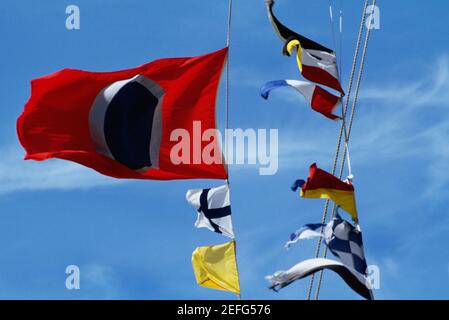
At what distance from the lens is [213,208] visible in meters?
32.8

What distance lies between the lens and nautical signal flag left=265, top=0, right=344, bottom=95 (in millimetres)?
32312

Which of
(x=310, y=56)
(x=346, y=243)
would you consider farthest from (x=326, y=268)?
(x=310, y=56)

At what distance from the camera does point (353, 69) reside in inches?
1190

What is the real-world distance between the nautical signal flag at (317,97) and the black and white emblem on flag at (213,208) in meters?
3.23

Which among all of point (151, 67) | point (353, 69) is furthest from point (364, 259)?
point (151, 67)

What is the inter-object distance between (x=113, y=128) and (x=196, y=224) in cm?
365

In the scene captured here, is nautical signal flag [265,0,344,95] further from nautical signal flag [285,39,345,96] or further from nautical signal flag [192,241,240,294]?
nautical signal flag [192,241,240,294]

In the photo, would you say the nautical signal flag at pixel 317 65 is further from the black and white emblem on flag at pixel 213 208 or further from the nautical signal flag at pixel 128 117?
the black and white emblem on flag at pixel 213 208

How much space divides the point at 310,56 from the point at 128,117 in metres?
5.43

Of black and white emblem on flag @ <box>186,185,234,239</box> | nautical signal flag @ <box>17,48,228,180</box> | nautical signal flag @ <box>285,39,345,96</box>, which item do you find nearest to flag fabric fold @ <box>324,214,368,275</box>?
black and white emblem on flag @ <box>186,185,234,239</box>

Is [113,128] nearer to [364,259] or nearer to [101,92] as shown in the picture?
[101,92]

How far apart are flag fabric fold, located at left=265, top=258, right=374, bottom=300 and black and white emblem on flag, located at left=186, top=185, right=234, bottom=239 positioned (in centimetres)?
501

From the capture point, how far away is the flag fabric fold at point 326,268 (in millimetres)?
27188

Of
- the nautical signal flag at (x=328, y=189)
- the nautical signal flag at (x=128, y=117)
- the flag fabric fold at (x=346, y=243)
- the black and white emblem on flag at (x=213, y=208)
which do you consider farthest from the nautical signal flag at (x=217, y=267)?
the flag fabric fold at (x=346, y=243)
